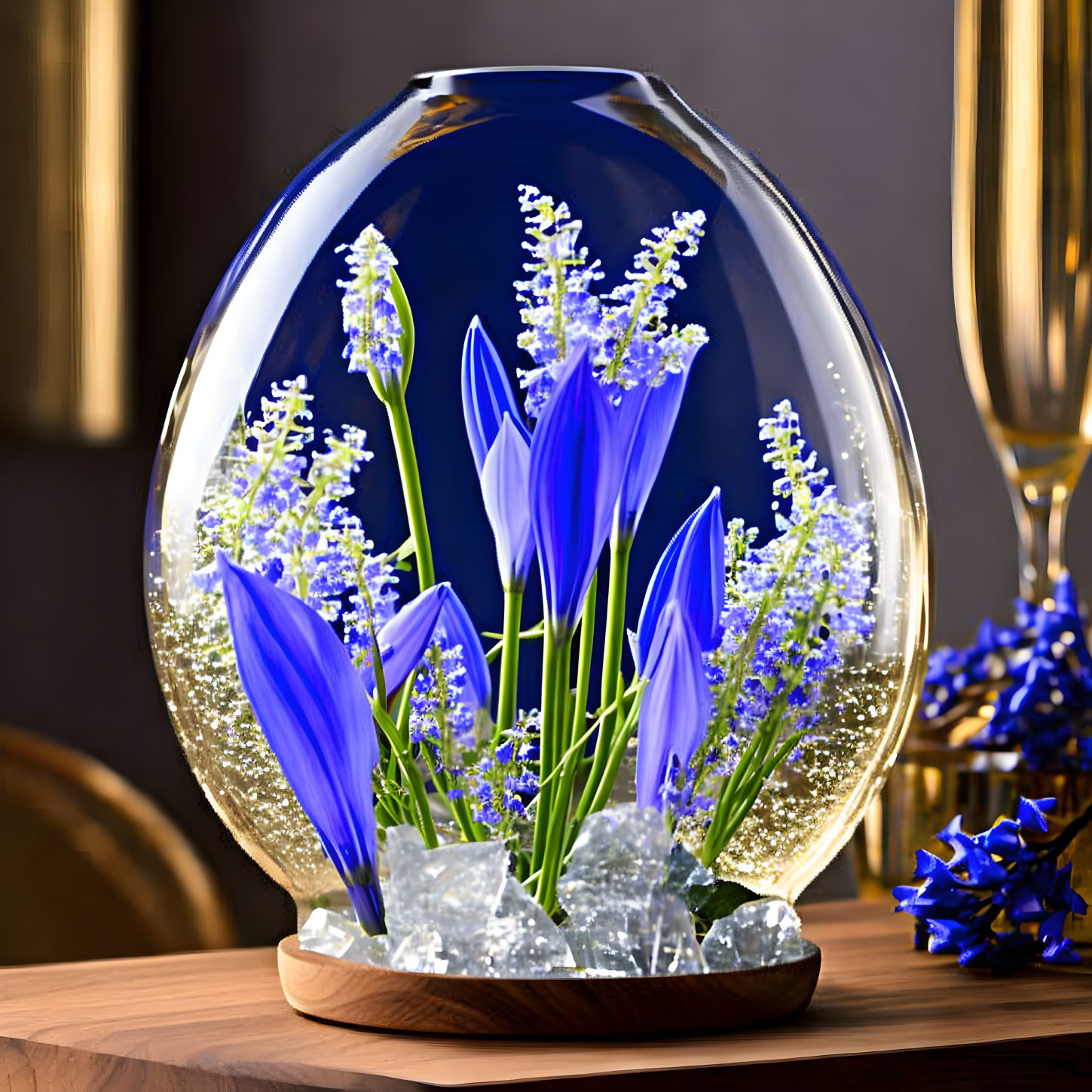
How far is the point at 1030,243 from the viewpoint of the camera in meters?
0.70

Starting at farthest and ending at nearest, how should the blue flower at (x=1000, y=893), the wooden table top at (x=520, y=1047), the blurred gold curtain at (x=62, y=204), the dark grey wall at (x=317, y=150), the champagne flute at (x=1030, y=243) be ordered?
1. the blurred gold curtain at (x=62, y=204)
2. the dark grey wall at (x=317, y=150)
3. the champagne flute at (x=1030, y=243)
4. the blue flower at (x=1000, y=893)
5. the wooden table top at (x=520, y=1047)

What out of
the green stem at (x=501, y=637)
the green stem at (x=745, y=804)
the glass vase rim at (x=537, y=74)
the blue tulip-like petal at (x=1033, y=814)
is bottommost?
the blue tulip-like petal at (x=1033, y=814)

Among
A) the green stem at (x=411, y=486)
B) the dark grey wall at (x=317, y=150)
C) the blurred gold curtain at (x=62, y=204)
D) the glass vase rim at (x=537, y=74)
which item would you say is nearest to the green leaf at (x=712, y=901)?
the green stem at (x=411, y=486)

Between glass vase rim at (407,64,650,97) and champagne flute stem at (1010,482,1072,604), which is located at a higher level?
glass vase rim at (407,64,650,97)

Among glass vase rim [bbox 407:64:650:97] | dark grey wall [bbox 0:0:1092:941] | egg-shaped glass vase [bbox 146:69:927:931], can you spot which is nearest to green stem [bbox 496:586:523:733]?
egg-shaped glass vase [bbox 146:69:927:931]

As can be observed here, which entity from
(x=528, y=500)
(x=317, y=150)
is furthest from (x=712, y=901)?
(x=317, y=150)

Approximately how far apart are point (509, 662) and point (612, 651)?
0.03 m

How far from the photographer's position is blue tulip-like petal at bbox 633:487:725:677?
407mm

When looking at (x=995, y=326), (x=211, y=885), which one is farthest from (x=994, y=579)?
(x=211, y=885)

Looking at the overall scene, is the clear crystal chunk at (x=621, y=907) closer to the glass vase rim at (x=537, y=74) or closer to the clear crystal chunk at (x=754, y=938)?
the clear crystal chunk at (x=754, y=938)

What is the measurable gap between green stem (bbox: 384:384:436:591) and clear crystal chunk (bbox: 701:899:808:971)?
115 millimetres

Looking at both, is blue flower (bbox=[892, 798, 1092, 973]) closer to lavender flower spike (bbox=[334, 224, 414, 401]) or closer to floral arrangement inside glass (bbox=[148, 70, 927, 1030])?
floral arrangement inside glass (bbox=[148, 70, 927, 1030])

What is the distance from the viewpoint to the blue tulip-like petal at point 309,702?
15.2 inches

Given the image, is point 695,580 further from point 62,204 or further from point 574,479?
point 62,204
